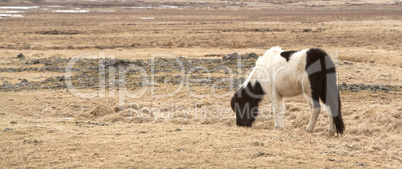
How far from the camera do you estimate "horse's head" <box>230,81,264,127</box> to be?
9.65 meters

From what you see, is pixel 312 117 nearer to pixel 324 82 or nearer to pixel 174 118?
pixel 324 82

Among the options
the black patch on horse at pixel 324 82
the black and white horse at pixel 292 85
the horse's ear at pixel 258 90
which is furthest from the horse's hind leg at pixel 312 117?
the horse's ear at pixel 258 90

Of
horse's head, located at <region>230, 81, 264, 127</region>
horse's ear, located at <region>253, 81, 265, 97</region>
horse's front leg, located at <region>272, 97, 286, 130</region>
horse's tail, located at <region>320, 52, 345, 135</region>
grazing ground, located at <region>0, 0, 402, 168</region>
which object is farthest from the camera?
horse's head, located at <region>230, 81, 264, 127</region>

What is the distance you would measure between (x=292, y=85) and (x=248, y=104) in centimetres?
125

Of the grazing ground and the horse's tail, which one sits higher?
the horse's tail

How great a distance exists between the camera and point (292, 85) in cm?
881

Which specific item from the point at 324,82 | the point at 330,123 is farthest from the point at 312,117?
the point at 324,82

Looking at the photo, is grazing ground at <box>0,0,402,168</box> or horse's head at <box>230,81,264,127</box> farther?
horse's head at <box>230,81,264,127</box>

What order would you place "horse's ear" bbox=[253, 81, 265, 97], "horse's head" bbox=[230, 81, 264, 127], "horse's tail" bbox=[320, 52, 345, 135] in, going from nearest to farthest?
"horse's tail" bbox=[320, 52, 345, 135] → "horse's ear" bbox=[253, 81, 265, 97] → "horse's head" bbox=[230, 81, 264, 127]

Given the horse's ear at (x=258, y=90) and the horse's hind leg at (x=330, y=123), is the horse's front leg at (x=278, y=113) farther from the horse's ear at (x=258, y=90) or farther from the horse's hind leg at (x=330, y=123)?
the horse's hind leg at (x=330, y=123)

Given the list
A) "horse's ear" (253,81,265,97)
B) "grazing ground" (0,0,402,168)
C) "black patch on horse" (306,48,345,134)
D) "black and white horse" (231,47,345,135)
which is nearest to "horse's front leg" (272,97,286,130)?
"black and white horse" (231,47,345,135)

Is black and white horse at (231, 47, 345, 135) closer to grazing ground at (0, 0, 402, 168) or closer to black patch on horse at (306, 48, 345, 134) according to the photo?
black patch on horse at (306, 48, 345, 134)

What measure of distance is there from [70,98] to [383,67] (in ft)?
37.9

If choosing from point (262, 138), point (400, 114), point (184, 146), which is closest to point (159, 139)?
point (184, 146)
